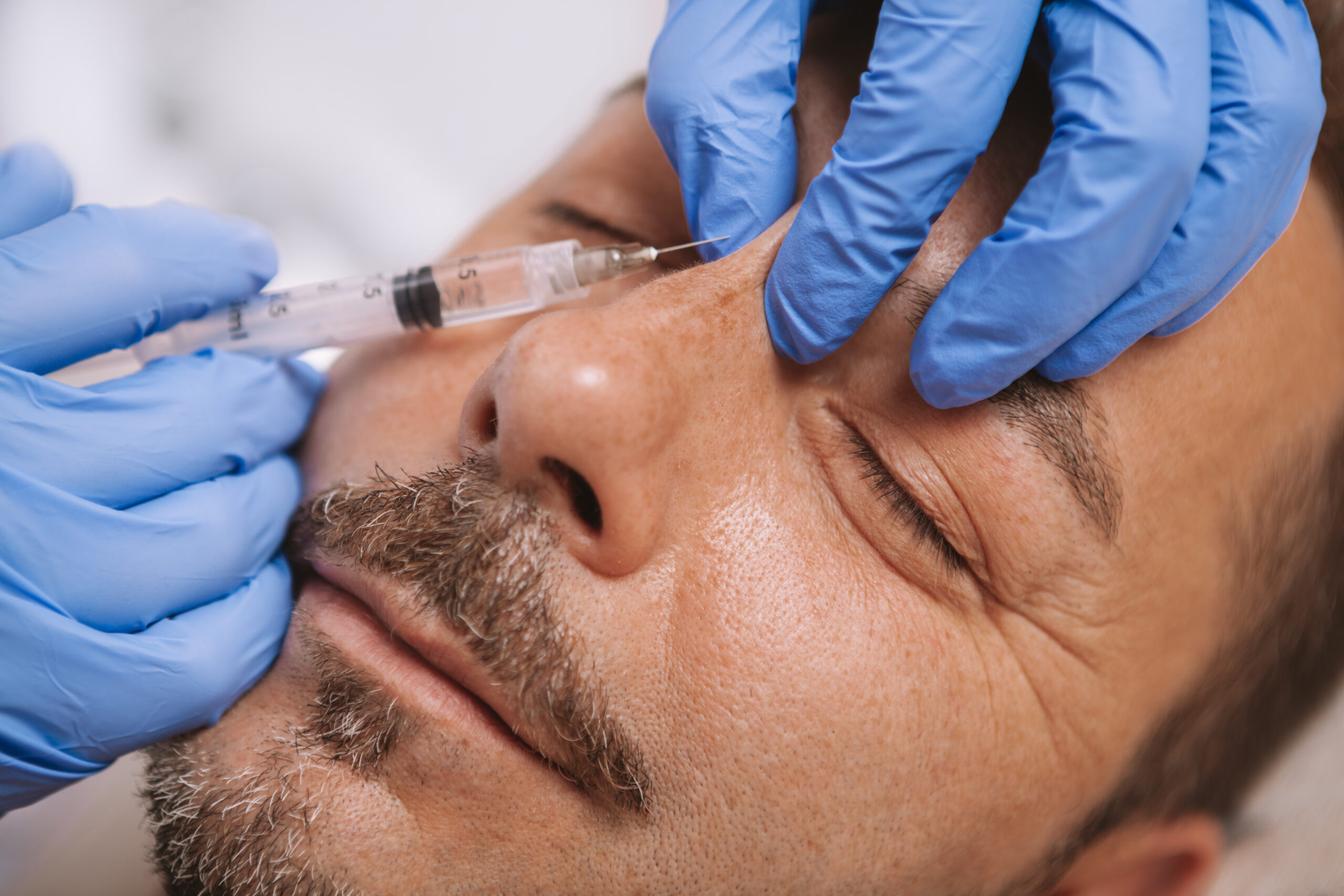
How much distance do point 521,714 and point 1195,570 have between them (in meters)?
0.81

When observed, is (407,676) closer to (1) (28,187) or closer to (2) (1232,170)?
(1) (28,187)

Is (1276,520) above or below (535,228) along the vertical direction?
below

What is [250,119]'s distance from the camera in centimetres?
215

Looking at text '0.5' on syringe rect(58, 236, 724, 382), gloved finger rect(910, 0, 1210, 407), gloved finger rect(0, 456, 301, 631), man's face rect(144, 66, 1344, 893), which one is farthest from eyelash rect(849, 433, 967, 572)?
gloved finger rect(0, 456, 301, 631)

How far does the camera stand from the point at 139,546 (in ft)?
3.03

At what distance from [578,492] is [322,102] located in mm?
1913

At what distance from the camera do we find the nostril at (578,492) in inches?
31.7

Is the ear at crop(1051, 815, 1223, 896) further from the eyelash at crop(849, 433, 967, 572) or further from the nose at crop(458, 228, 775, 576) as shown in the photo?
the nose at crop(458, 228, 775, 576)

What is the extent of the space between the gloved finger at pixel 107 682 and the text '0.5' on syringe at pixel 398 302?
1.29ft

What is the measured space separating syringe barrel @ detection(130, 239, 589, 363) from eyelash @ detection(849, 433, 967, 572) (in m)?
0.46

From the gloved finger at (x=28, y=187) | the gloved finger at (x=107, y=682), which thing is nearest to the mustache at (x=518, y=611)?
the gloved finger at (x=107, y=682)

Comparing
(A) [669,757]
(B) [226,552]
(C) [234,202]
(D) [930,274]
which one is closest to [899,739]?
(A) [669,757]

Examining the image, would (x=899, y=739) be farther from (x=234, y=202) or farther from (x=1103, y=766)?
(x=234, y=202)

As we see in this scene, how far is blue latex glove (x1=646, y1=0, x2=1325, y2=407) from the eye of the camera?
0.75 metres
